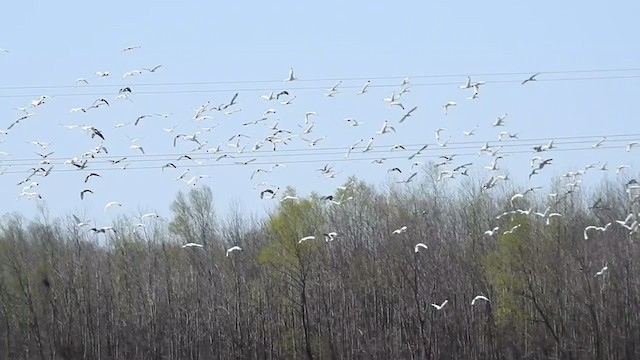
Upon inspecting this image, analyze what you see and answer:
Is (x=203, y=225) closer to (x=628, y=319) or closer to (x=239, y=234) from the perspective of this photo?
(x=239, y=234)

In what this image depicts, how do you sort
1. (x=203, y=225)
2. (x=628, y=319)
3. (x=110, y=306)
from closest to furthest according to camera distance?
(x=628, y=319) < (x=110, y=306) < (x=203, y=225)

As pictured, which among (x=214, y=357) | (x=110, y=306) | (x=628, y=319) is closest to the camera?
(x=628, y=319)

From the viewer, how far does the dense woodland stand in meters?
36.4

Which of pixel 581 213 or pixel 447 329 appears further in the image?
pixel 581 213

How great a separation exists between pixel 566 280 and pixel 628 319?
2361 millimetres

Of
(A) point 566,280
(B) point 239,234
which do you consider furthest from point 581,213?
(B) point 239,234

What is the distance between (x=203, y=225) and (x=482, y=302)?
13.2 meters

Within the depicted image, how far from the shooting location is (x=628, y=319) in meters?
36.5

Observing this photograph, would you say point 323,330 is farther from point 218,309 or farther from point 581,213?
point 581,213

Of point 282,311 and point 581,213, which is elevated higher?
point 581,213

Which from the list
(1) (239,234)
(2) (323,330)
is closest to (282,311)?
(2) (323,330)

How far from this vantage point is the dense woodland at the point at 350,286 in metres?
36.4

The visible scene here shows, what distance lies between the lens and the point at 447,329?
1467 inches

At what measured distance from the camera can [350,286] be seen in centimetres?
3928
